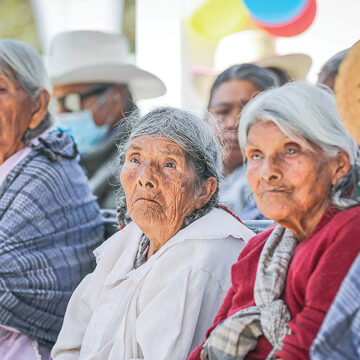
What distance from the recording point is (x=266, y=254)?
1862 millimetres

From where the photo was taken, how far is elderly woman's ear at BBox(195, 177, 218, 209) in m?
2.49

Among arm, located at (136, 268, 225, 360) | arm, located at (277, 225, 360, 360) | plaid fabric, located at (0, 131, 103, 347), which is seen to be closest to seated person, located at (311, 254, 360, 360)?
arm, located at (277, 225, 360, 360)

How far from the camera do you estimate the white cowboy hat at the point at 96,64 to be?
17.4 ft

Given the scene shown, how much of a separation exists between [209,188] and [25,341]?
1.25 meters

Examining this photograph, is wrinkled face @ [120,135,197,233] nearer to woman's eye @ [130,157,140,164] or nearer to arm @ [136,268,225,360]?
woman's eye @ [130,157,140,164]

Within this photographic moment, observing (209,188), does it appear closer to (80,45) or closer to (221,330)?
(221,330)

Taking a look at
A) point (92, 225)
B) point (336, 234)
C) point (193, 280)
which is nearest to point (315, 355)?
point (336, 234)

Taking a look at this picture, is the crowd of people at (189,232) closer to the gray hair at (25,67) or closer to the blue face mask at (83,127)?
the gray hair at (25,67)

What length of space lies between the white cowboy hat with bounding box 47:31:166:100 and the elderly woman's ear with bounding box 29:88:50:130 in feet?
6.50

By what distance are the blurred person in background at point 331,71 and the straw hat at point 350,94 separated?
1.61 metres

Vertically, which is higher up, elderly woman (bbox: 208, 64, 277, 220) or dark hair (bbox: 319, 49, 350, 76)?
dark hair (bbox: 319, 49, 350, 76)

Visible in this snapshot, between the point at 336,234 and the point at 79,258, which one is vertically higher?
the point at 336,234

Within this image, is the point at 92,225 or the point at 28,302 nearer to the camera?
the point at 28,302

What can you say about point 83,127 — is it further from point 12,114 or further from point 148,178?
point 148,178
